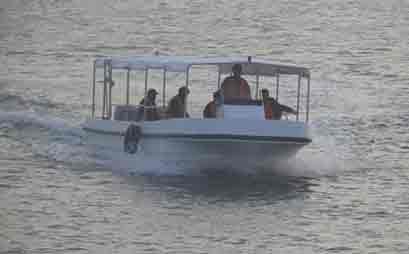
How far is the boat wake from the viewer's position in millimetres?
32844

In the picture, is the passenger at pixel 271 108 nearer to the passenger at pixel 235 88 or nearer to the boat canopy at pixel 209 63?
the passenger at pixel 235 88

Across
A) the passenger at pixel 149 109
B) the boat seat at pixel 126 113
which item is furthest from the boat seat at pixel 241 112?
the boat seat at pixel 126 113

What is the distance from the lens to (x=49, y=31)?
62219 mm

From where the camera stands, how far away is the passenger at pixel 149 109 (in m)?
33.3

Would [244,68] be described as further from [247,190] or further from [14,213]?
[14,213]

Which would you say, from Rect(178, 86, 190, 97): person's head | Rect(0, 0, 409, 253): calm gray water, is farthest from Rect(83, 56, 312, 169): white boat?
Rect(0, 0, 409, 253): calm gray water

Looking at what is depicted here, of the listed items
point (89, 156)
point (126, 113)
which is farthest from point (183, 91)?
point (89, 156)

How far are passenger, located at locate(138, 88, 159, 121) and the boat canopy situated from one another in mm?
642

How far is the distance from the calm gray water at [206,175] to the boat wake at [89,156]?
0.20 ft

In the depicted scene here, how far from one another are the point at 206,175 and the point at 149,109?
1979mm

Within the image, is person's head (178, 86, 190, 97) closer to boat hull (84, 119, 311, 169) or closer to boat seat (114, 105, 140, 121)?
boat hull (84, 119, 311, 169)

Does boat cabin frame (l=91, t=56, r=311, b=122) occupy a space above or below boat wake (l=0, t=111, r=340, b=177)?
above

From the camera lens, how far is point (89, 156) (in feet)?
115

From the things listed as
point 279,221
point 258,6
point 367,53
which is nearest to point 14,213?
point 279,221
